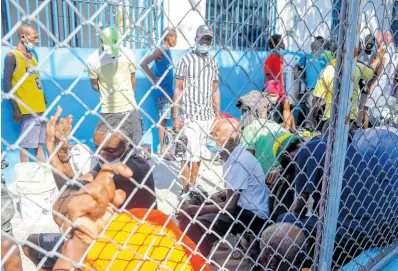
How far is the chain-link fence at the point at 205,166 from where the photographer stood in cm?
112

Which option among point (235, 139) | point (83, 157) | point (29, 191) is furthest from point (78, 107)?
point (235, 139)

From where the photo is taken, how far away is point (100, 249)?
1.47 metres

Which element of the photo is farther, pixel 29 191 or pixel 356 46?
pixel 29 191

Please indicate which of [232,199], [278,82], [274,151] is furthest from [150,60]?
[278,82]

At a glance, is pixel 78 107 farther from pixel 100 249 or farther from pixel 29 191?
pixel 100 249

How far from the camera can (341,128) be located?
163 cm

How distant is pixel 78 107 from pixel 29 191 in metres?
1.70

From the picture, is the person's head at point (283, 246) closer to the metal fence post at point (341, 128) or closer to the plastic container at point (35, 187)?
the metal fence post at point (341, 128)

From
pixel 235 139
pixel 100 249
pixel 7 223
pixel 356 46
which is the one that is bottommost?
pixel 7 223

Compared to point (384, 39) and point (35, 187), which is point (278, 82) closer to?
point (384, 39)

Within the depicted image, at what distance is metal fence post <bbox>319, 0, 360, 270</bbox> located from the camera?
154 centimetres

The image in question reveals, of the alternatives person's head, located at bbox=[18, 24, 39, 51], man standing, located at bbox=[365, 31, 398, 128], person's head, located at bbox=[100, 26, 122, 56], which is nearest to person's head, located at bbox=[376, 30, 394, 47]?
man standing, located at bbox=[365, 31, 398, 128]

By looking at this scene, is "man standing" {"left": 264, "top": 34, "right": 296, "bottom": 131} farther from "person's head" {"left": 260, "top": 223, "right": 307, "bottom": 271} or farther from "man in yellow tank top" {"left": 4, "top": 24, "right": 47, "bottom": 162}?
"man in yellow tank top" {"left": 4, "top": 24, "right": 47, "bottom": 162}

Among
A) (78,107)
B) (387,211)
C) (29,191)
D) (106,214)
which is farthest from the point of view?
(78,107)
